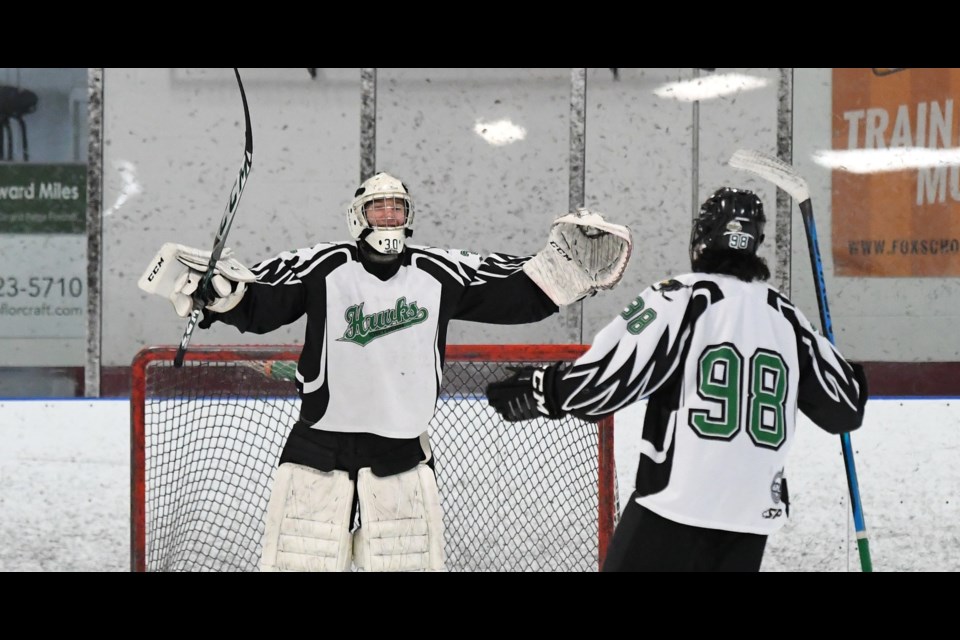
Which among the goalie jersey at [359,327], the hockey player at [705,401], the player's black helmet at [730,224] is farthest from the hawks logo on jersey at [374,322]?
the player's black helmet at [730,224]

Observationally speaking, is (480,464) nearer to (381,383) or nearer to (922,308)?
(381,383)

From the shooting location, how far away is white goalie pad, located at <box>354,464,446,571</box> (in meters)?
2.11

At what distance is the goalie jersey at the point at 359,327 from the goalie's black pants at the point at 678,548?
65 centimetres

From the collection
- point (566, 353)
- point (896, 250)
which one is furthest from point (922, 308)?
point (566, 353)

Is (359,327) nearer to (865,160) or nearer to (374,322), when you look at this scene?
(374,322)

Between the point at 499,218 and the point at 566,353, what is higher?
the point at 499,218

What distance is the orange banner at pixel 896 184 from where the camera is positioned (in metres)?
4.98

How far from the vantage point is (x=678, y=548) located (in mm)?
1608

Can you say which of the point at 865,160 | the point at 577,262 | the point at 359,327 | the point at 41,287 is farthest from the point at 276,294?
the point at 865,160

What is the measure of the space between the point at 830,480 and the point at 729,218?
173 centimetres

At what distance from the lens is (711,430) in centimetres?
159

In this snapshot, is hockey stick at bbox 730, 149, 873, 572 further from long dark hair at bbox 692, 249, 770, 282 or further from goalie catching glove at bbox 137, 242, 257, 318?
goalie catching glove at bbox 137, 242, 257, 318

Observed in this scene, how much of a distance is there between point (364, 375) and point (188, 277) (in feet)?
1.38

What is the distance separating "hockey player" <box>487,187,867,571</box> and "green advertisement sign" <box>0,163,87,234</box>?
4.12 m
